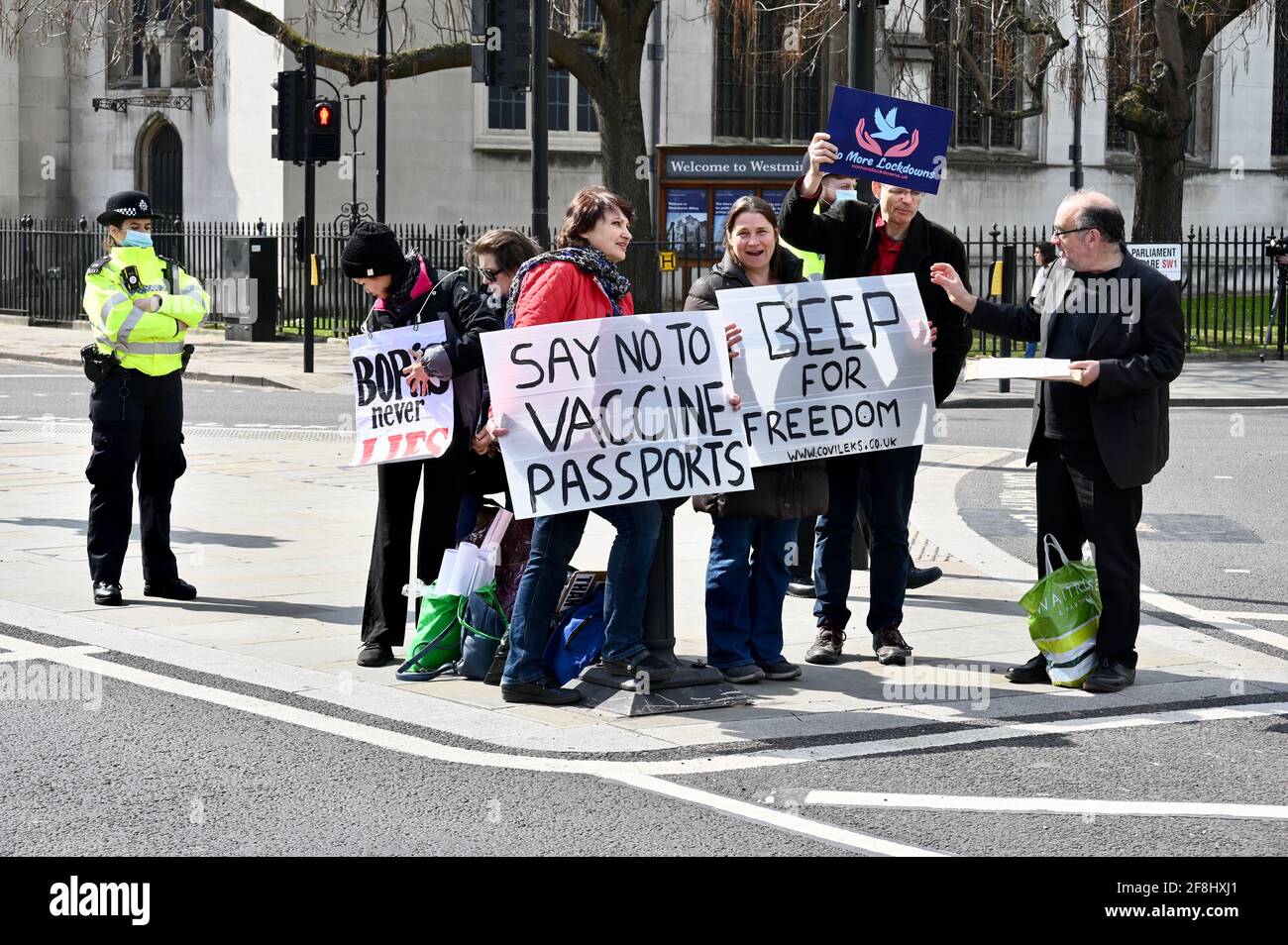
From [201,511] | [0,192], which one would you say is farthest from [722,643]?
[0,192]

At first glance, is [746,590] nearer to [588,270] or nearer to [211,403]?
[588,270]

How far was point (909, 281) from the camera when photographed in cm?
782

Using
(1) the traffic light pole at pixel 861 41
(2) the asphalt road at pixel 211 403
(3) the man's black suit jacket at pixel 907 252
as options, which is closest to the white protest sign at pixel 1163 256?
(2) the asphalt road at pixel 211 403

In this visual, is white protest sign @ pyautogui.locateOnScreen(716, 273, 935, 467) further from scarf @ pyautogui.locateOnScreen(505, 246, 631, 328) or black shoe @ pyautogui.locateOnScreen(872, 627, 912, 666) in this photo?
black shoe @ pyautogui.locateOnScreen(872, 627, 912, 666)

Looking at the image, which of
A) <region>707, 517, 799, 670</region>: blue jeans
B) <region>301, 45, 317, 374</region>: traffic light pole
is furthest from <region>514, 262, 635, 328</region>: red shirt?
<region>301, 45, 317, 374</region>: traffic light pole

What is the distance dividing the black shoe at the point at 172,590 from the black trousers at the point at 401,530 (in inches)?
64.3

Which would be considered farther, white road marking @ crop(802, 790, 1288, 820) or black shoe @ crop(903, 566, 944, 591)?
black shoe @ crop(903, 566, 944, 591)

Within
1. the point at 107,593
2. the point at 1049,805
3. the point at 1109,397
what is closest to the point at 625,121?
the point at 107,593

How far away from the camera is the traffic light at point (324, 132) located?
2372 centimetres

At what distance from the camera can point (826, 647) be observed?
25.5 ft

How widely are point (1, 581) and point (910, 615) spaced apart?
4516mm

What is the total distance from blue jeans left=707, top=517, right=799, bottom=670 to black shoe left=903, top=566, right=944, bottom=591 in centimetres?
199

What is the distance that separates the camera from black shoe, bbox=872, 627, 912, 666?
7.71 m

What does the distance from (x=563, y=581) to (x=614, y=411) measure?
66cm
